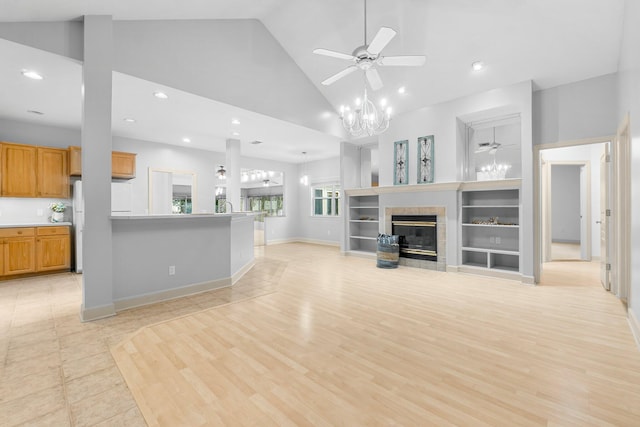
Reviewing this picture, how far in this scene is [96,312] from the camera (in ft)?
10.2

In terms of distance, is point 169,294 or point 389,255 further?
point 389,255

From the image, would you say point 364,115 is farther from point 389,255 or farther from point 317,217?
point 317,217

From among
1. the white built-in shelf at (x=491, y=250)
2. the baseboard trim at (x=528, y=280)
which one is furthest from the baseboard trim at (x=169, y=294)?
the baseboard trim at (x=528, y=280)

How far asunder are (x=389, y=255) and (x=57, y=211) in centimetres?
666

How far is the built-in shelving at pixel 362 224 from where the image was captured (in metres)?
7.52

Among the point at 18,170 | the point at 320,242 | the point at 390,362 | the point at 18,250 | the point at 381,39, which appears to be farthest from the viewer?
the point at 320,242

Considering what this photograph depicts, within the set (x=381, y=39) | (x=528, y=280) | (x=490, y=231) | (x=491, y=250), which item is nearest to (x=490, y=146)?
(x=490, y=231)

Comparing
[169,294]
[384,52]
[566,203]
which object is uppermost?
[384,52]

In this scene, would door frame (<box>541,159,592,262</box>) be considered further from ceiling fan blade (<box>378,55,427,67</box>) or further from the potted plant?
the potted plant

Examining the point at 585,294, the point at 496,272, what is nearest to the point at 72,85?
the point at 496,272

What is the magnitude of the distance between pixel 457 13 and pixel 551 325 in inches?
165

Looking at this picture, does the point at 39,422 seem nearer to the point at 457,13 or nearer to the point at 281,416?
the point at 281,416

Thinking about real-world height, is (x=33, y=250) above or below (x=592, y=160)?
below

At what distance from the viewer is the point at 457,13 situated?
403 cm
